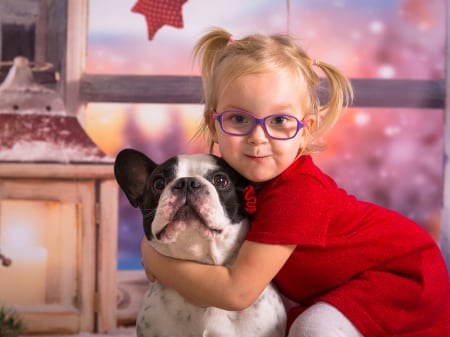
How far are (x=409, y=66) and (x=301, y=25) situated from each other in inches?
19.4

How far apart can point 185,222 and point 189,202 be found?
5 cm

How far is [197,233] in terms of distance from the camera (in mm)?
1390

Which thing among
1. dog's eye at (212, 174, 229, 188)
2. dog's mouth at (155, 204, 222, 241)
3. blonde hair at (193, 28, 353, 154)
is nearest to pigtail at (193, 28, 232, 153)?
blonde hair at (193, 28, 353, 154)

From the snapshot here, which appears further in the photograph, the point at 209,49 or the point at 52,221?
the point at 52,221

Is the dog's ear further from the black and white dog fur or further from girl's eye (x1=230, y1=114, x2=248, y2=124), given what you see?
girl's eye (x1=230, y1=114, x2=248, y2=124)

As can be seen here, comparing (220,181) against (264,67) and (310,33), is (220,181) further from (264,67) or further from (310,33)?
(310,33)

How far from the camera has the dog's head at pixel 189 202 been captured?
1.37 m

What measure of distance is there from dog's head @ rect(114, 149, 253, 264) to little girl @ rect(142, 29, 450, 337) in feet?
0.12

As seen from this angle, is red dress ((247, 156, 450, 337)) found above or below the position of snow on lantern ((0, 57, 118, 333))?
above

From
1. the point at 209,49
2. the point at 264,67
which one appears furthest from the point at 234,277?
the point at 209,49

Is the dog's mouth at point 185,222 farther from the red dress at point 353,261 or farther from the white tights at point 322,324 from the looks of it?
the white tights at point 322,324

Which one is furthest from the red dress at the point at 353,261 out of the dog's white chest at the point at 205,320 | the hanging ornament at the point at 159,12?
the hanging ornament at the point at 159,12

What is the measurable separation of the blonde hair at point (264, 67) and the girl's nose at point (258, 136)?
0.44 ft

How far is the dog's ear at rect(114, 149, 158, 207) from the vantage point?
157 centimetres
